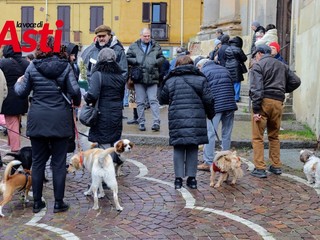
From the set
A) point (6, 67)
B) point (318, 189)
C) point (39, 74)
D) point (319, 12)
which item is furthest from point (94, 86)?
point (319, 12)

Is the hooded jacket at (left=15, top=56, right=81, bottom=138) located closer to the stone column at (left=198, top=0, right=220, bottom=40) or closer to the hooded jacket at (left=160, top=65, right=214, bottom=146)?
the hooded jacket at (left=160, top=65, right=214, bottom=146)

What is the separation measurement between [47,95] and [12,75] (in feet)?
9.95

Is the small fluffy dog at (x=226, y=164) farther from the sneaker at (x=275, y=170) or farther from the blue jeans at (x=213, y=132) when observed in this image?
the sneaker at (x=275, y=170)

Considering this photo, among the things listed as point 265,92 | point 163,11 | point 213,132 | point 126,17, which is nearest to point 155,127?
point 213,132

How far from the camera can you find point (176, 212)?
21.4 ft

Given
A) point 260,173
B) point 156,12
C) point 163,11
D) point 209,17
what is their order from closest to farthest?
point 260,173 < point 209,17 < point 163,11 < point 156,12

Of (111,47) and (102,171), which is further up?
(111,47)

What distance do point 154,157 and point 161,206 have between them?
122 inches

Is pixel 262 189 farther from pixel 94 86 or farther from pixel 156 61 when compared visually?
pixel 156 61

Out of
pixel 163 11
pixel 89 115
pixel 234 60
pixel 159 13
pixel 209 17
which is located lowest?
pixel 89 115

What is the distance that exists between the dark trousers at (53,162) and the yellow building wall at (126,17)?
124 ft

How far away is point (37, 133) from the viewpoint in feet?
20.7

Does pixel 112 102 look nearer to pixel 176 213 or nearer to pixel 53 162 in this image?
pixel 53 162

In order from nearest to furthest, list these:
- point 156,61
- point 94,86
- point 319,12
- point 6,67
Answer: point 94,86
point 6,67
point 156,61
point 319,12
